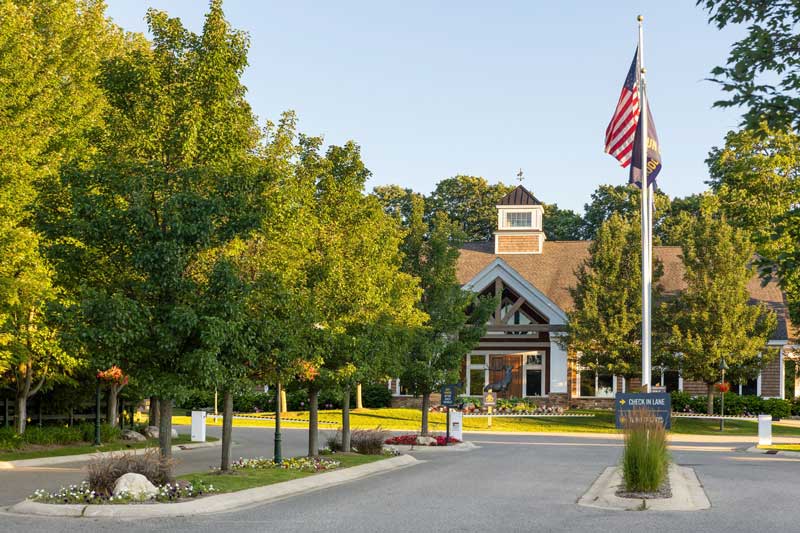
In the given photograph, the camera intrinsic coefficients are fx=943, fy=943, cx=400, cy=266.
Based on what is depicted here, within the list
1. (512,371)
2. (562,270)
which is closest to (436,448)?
(512,371)

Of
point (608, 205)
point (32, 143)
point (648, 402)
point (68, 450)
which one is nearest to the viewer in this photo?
point (648, 402)

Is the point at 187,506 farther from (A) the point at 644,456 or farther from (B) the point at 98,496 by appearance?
(A) the point at 644,456

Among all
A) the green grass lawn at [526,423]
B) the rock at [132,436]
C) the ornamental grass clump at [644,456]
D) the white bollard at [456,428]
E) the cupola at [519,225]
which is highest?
the cupola at [519,225]

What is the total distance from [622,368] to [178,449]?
22680 millimetres

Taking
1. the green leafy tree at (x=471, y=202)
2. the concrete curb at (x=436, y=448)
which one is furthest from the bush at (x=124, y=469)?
the green leafy tree at (x=471, y=202)

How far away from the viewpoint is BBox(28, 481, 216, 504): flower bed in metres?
15.3

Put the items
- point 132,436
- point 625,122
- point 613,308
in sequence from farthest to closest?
point 613,308, point 132,436, point 625,122

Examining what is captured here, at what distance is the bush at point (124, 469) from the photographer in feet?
51.9

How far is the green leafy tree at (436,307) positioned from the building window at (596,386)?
17.1 m

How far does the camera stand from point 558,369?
5284cm

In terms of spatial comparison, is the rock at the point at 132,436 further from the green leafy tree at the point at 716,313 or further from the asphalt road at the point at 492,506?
the green leafy tree at the point at 716,313

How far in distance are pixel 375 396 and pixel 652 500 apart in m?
38.6

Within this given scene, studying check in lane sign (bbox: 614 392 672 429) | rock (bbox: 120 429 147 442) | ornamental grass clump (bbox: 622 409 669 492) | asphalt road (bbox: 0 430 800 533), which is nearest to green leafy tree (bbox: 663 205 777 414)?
asphalt road (bbox: 0 430 800 533)

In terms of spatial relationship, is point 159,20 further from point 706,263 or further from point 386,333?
point 706,263
